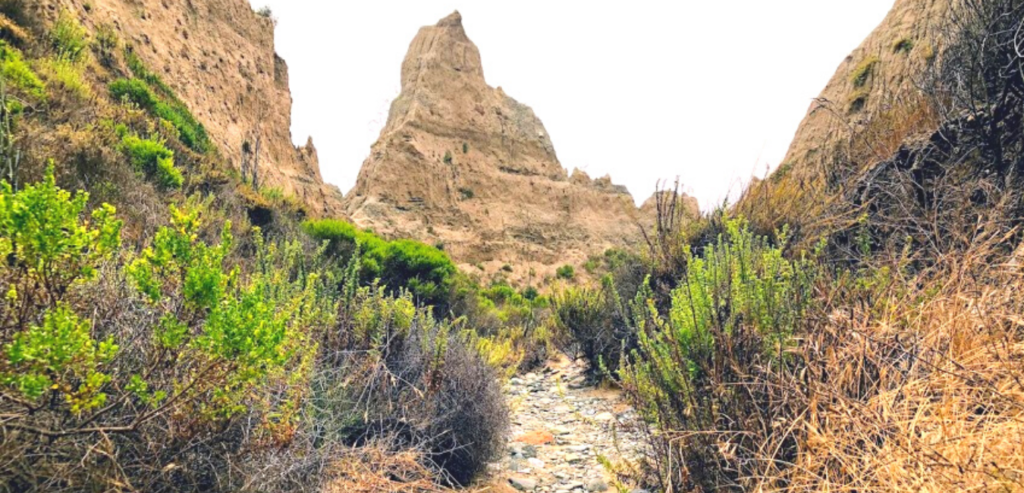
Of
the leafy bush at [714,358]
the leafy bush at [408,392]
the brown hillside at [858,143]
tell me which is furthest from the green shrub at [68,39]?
the brown hillside at [858,143]

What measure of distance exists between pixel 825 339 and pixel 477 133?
30415 mm

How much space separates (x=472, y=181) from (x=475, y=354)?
26.1 m

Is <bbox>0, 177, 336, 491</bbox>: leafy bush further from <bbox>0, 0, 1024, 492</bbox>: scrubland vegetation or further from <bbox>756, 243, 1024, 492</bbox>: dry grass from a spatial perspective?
<bbox>756, 243, 1024, 492</bbox>: dry grass

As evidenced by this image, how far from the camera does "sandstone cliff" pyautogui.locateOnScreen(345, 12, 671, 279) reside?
26.0 m

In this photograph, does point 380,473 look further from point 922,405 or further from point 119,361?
point 922,405

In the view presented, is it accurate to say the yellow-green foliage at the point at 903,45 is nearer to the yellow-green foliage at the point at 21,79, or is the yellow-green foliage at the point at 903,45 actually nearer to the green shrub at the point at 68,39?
the yellow-green foliage at the point at 21,79

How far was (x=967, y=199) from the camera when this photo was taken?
9.76 ft

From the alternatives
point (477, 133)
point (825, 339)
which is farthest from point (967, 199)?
point (477, 133)

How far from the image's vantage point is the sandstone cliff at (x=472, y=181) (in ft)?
85.4

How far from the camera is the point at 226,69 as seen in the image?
1598cm

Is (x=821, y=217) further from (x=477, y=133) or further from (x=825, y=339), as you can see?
(x=477, y=133)

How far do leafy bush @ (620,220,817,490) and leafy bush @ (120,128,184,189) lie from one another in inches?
232

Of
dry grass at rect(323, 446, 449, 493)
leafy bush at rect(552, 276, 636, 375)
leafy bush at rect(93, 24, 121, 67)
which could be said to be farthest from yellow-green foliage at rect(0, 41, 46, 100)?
leafy bush at rect(552, 276, 636, 375)

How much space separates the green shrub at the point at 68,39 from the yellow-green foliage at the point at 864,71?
15.5 metres
